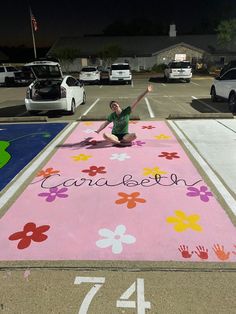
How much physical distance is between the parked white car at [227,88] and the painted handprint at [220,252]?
9934 mm

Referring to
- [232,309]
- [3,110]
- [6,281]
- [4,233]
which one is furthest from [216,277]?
[3,110]

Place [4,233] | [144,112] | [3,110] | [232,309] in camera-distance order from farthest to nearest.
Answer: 1. [3,110]
2. [144,112]
3. [4,233]
4. [232,309]

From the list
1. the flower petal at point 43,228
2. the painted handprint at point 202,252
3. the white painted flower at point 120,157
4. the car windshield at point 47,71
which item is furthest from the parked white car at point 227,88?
the flower petal at point 43,228

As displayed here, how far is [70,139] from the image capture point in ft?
29.9

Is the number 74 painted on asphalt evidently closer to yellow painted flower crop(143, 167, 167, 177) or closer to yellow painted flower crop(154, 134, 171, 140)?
yellow painted flower crop(143, 167, 167, 177)

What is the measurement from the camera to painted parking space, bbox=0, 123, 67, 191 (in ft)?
22.7

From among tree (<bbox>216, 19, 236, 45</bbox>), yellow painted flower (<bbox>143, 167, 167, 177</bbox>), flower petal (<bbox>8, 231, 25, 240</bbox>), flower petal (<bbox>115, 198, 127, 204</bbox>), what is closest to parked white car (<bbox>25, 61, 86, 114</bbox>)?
yellow painted flower (<bbox>143, 167, 167, 177</bbox>)

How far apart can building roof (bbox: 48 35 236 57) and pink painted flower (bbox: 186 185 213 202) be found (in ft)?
183

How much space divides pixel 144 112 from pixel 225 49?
173 ft

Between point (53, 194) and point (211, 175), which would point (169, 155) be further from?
point (53, 194)

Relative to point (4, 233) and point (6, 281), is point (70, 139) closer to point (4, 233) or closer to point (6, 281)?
point (4, 233)

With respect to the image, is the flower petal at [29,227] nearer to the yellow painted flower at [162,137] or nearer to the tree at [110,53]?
the yellow painted flower at [162,137]

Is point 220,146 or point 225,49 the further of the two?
point 225,49

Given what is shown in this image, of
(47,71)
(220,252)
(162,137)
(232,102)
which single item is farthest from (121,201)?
(47,71)
